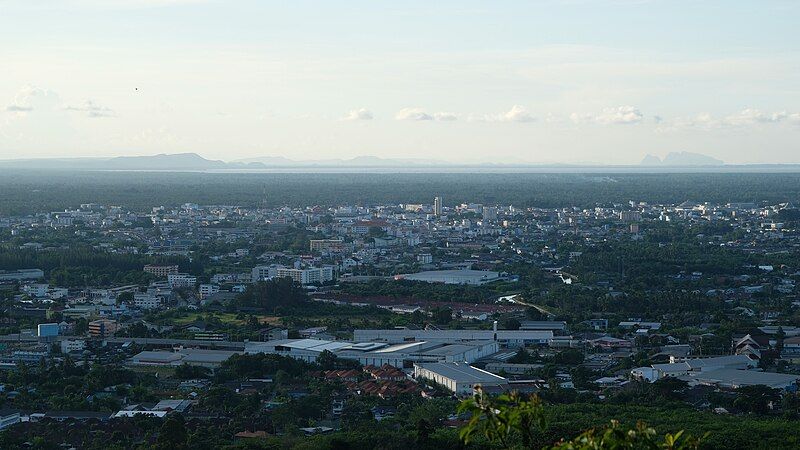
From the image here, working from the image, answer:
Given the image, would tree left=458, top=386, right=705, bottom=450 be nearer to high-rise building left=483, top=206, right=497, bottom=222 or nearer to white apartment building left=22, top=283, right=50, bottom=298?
white apartment building left=22, top=283, right=50, bottom=298

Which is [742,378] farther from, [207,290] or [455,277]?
[207,290]

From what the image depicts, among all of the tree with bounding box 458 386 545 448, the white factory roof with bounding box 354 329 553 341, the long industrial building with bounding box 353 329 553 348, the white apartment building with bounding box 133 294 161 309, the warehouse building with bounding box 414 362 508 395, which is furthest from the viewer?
the white apartment building with bounding box 133 294 161 309

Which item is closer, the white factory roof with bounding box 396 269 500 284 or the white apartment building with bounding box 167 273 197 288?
the white apartment building with bounding box 167 273 197 288

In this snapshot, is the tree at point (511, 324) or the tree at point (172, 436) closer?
the tree at point (172, 436)

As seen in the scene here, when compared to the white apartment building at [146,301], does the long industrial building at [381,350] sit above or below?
above

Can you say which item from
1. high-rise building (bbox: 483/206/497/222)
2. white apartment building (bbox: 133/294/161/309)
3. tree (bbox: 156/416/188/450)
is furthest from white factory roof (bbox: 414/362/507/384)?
high-rise building (bbox: 483/206/497/222)

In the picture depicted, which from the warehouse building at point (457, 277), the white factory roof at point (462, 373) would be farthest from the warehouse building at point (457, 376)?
the warehouse building at point (457, 277)

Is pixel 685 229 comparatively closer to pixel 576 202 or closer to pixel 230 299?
pixel 576 202

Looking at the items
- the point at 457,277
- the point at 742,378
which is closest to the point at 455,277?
the point at 457,277

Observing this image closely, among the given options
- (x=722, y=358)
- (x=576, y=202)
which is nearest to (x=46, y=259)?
(x=722, y=358)

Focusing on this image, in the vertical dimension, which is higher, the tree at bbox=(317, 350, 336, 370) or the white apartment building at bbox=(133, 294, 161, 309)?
the tree at bbox=(317, 350, 336, 370)

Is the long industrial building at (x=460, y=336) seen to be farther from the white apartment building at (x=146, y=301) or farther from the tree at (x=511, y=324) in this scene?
the white apartment building at (x=146, y=301)

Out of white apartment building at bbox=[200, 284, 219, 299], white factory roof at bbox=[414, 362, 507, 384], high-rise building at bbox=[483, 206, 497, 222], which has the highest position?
white factory roof at bbox=[414, 362, 507, 384]
